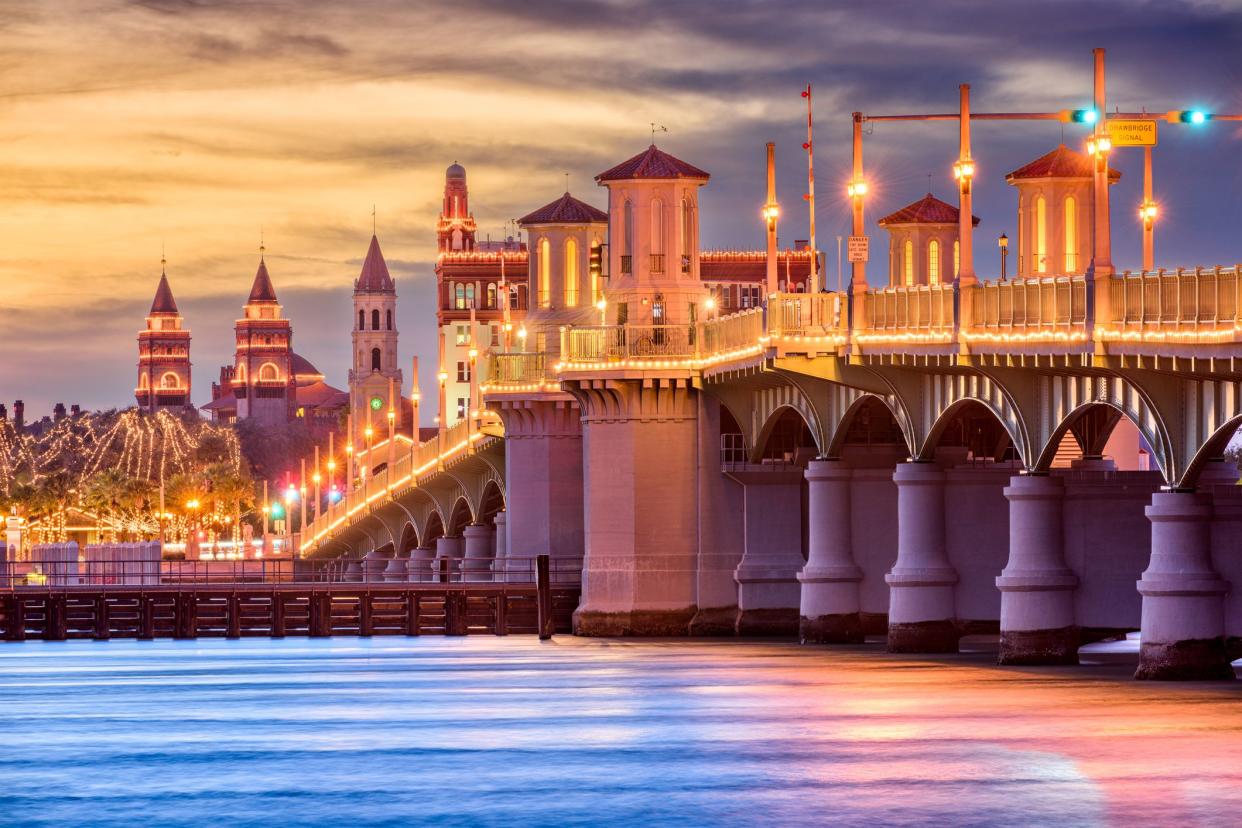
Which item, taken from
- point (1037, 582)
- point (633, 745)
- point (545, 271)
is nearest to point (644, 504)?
point (545, 271)

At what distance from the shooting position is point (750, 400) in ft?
336

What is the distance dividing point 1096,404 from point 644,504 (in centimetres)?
3059

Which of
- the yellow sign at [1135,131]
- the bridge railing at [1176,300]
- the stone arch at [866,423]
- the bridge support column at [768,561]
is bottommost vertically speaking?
the bridge support column at [768,561]

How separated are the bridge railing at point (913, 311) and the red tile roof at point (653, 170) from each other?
73.5ft

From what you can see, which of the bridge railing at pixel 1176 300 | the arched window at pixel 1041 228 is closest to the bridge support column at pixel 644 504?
the arched window at pixel 1041 228

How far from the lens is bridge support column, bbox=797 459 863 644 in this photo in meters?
95.4

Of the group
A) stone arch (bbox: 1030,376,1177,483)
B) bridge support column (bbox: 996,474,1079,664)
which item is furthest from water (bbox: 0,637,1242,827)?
stone arch (bbox: 1030,376,1177,483)

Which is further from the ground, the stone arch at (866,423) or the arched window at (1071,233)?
the arched window at (1071,233)

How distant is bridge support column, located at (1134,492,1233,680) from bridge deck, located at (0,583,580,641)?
142 feet

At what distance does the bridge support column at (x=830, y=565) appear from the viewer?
313 ft

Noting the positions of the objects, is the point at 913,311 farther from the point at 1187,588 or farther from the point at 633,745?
the point at 633,745

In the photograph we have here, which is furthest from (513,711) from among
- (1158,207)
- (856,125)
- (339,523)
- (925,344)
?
(339,523)

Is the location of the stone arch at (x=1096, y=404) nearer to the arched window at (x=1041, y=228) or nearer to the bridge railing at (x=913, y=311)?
the bridge railing at (x=913, y=311)

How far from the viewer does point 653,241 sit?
10512 centimetres
